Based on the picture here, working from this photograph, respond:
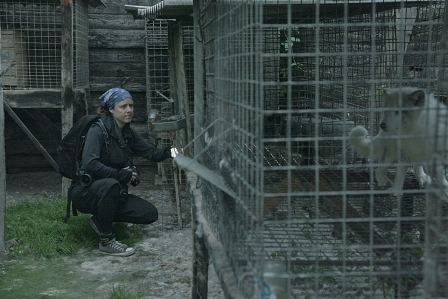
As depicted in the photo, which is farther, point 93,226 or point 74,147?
point 93,226

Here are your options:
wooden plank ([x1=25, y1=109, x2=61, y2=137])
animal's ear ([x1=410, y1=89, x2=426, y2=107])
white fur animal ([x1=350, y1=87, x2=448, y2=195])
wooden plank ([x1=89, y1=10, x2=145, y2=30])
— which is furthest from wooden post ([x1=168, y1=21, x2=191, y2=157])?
animal's ear ([x1=410, y1=89, x2=426, y2=107])

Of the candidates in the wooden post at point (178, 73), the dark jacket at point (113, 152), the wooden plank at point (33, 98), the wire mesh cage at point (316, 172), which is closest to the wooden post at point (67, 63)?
the wooden plank at point (33, 98)

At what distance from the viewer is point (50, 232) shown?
259 inches

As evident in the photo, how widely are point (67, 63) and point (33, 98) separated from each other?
66cm

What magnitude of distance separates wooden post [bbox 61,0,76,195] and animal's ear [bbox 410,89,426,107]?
507 centimetres

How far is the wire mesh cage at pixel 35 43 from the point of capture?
826 centimetres

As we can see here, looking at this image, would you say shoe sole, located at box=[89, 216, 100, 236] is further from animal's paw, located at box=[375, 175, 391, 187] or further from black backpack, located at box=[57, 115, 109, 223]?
animal's paw, located at box=[375, 175, 391, 187]

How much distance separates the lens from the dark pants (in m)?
6.21

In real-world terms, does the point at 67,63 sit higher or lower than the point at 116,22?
lower

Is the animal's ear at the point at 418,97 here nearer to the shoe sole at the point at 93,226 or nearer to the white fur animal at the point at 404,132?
the white fur animal at the point at 404,132

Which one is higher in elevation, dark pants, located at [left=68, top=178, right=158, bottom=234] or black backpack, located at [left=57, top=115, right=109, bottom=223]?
black backpack, located at [left=57, top=115, right=109, bottom=223]

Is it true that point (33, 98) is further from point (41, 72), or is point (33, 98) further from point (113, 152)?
point (113, 152)

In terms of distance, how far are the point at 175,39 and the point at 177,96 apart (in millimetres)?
884

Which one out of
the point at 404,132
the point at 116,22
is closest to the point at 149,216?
the point at 404,132
